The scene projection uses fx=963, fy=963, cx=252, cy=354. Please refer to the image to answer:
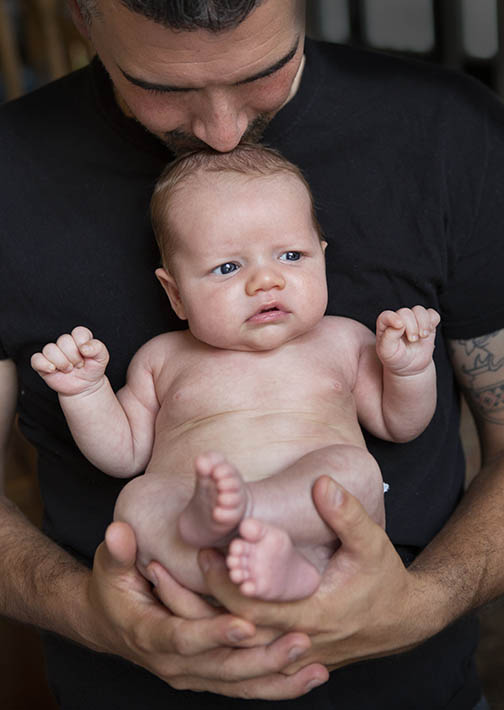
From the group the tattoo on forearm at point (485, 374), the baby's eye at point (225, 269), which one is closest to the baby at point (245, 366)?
the baby's eye at point (225, 269)

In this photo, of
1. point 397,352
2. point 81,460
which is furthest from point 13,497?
point 397,352

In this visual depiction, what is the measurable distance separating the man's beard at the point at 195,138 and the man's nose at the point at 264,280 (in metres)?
0.23

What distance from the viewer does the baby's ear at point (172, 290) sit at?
63.1 inches

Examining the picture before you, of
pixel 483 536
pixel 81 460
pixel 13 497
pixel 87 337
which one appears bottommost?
pixel 13 497

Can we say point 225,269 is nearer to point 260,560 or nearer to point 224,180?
point 224,180

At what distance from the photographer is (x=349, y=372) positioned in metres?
1.62

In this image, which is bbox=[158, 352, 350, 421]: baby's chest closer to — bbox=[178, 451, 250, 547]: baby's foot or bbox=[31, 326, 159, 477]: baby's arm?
bbox=[31, 326, 159, 477]: baby's arm

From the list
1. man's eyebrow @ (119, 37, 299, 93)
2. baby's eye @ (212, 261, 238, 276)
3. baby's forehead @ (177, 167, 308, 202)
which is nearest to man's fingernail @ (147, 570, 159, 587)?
baby's eye @ (212, 261, 238, 276)

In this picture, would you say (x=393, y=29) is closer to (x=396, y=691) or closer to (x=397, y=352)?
(x=397, y=352)

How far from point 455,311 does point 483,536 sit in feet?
1.33

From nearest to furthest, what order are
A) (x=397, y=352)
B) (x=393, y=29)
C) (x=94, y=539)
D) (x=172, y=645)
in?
(x=172, y=645)
(x=397, y=352)
(x=94, y=539)
(x=393, y=29)

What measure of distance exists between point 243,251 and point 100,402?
0.33 meters

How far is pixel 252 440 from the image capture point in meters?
1.48

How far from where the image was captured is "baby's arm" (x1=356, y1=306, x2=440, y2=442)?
150cm
